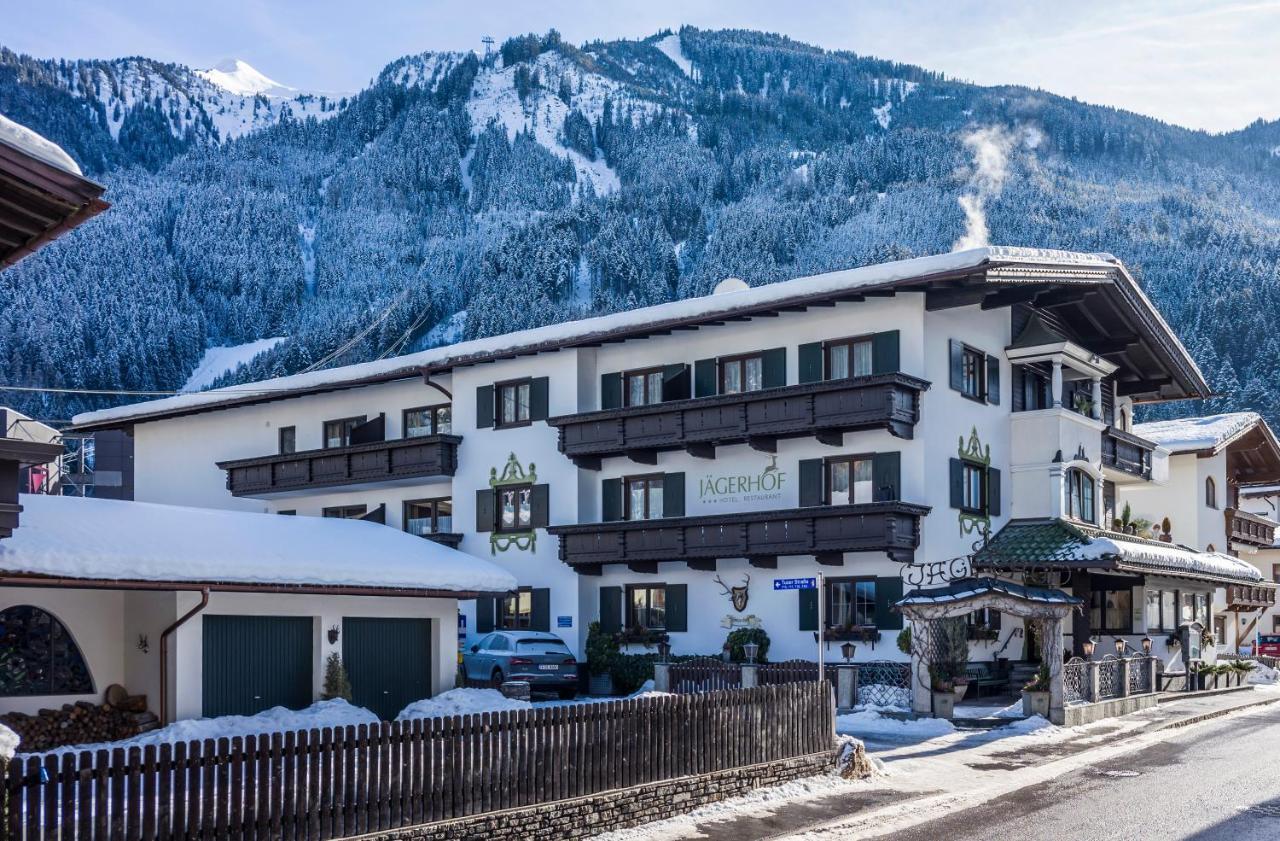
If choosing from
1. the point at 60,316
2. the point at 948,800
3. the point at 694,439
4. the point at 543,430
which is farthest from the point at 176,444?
the point at 60,316

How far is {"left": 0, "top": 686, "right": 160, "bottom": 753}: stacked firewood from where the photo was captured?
20.0 meters

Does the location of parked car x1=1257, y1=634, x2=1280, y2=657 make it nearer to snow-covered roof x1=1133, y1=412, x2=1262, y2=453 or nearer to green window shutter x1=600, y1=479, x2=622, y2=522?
snow-covered roof x1=1133, y1=412, x2=1262, y2=453

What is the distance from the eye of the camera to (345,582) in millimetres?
23453

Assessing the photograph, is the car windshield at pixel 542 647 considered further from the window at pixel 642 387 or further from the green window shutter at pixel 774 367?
the green window shutter at pixel 774 367

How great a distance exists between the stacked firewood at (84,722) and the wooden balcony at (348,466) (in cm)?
2070

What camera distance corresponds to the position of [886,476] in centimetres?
3412

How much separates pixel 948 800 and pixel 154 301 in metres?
192

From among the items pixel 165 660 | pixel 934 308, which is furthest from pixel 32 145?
pixel 934 308

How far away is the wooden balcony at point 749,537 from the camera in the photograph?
3291cm

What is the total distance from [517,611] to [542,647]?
A: 4808 millimetres

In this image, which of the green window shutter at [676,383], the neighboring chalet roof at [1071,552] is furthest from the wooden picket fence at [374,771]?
the green window shutter at [676,383]

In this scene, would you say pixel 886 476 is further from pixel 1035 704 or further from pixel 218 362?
pixel 218 362

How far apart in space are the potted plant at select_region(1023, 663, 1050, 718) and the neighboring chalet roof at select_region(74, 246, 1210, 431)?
30.5 feet

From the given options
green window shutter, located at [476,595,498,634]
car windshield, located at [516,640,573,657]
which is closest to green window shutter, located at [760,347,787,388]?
car windshield, located at [516,640,573,657]
